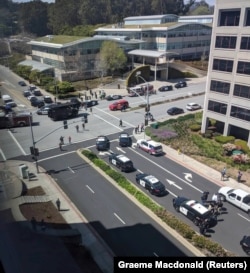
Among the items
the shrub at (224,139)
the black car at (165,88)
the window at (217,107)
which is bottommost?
the shrub at (224,139)

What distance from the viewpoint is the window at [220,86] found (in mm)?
41309

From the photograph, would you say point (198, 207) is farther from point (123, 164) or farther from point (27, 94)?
point (27, 94)

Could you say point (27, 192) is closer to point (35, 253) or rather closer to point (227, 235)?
point (35, 253)

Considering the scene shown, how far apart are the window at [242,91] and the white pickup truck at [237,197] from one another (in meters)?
15.7

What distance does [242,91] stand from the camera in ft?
129

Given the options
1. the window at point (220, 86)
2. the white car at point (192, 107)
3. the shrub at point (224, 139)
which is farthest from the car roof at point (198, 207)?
the white car at point (192, 107)

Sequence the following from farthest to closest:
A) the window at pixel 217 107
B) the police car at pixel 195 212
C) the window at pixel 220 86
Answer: the window at pixel 217 107, the window at pixel 220 86, the police car at pixel 195 212

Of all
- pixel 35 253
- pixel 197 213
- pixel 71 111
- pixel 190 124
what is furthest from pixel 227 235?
pixel 71 111

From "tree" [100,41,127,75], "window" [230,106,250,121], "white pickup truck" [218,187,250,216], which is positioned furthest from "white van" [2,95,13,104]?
"white pickup truck" [218,187,250,216]

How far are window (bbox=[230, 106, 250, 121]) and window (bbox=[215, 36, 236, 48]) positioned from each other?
8574 millimetres

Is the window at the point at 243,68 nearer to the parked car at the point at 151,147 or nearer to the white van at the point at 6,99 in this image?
the parked car at the point at 151,147

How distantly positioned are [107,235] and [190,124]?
30.4m

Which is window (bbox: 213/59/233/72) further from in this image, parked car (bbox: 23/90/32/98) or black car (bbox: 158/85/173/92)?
parked car (bbox: 23/90/32/98)

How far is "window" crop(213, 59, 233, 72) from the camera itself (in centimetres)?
4000
